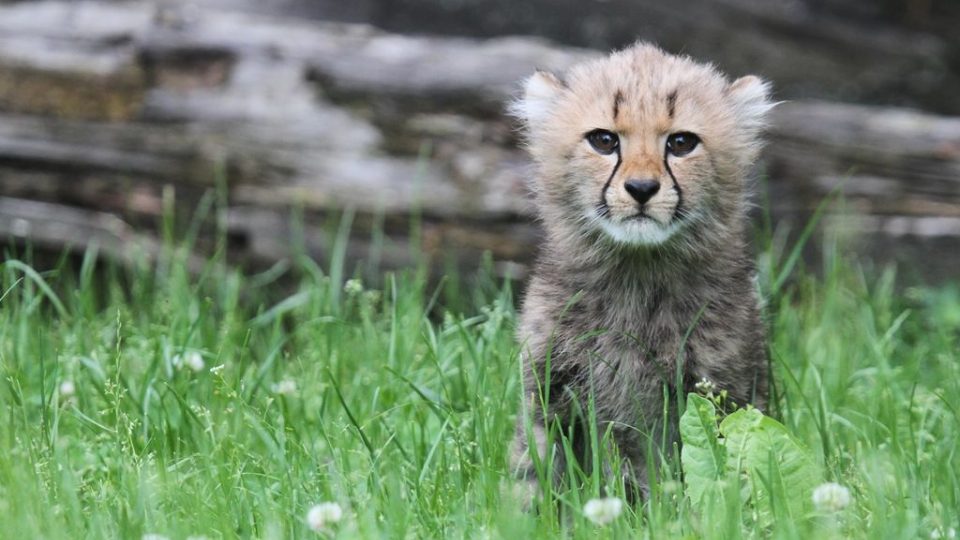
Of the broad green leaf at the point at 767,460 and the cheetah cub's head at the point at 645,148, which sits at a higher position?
the cheetah cub's head at the point at 645,148

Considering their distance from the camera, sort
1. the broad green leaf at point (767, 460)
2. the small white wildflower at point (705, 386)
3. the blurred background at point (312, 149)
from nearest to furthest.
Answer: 1. the broad green leaf at point (767, 460)
2. the small white wildflower at point (705, 386)
3. the blurred background at point (312, 149)

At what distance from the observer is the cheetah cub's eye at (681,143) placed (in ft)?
13.8

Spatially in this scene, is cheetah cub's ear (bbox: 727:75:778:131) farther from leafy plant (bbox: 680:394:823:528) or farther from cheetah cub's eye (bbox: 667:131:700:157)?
leafy plant (bbox: 680:394:823:528)

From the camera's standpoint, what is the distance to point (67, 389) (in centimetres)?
470

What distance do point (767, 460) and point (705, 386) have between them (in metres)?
0.28

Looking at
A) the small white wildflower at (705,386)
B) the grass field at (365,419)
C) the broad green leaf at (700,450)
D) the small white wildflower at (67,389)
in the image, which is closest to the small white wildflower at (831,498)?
the grass field at (365,419)

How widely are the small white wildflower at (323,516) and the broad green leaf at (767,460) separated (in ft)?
3.68

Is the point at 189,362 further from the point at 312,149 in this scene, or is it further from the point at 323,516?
the point at 312,149

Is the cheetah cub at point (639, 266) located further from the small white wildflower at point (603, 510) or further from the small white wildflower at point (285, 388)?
the small white wildflower at point (285, 388)

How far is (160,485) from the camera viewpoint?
3.82 meters

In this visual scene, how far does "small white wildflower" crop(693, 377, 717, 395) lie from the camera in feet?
13.0

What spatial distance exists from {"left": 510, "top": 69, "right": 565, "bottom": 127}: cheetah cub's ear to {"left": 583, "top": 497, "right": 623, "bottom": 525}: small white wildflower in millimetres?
1621

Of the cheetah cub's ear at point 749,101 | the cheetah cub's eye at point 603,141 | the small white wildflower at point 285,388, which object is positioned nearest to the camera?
the cheetah cub's eye at point 603,141

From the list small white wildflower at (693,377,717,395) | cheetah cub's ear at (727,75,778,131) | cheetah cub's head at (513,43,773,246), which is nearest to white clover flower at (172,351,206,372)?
cheetah cub's head at (513,43,773,246)
